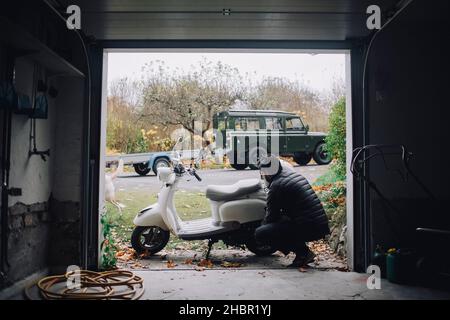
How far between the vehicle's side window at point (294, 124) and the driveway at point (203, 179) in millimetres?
1054

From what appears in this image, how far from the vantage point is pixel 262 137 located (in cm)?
877

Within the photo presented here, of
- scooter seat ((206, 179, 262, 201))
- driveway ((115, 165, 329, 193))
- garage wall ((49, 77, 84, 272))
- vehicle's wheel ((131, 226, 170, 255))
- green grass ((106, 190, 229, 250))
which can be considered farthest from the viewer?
driveway ((115, 165, 329, 193))

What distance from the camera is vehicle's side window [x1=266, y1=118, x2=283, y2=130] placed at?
884 centimetres

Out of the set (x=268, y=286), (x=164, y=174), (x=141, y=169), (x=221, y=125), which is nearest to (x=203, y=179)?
(x=221, y=125)

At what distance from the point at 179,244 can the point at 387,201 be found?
10.4 ft

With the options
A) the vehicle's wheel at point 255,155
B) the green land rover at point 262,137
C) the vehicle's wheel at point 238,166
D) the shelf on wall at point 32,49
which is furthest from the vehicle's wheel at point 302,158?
the shelf on wall at point 32,49

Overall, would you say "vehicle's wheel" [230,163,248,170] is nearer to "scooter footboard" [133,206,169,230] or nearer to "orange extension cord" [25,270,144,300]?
"scooter footboard" [133,206,169,230]

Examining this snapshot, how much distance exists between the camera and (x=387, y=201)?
169 inches

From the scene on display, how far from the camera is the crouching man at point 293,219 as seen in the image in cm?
464

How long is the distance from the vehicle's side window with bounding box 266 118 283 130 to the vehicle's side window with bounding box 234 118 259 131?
0.27 meters

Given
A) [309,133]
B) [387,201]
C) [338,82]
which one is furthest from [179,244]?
[338,82]

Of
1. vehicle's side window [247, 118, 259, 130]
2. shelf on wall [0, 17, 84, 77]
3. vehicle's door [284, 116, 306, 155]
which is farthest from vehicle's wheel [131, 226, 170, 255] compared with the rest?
vehicle's door [284, 116, 306, 155]

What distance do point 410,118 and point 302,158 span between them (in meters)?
5.04
